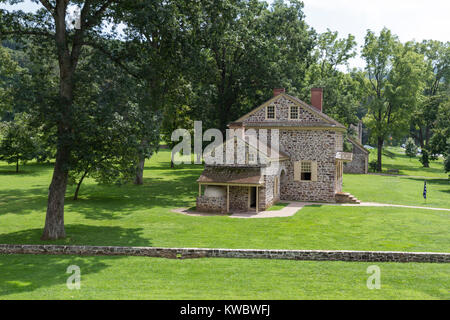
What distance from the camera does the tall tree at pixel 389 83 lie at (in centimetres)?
5941

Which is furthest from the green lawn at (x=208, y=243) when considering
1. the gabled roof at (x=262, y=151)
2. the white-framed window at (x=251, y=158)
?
the white-framed window at (x=251, y=158)

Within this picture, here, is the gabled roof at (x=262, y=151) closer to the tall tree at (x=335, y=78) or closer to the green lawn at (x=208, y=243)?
the green lawn at (x=208, y=243)

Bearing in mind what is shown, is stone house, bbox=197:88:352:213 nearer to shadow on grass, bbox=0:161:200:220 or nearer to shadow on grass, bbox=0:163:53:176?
shadow on grass, bbox=0:161:200:220

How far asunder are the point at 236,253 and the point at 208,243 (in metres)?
2.68

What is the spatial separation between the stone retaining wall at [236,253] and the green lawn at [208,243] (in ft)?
1.58

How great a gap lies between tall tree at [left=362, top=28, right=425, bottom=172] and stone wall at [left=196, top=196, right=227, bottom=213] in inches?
1629

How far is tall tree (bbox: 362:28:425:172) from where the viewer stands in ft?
195

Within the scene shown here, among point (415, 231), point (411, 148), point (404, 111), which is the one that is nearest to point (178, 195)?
point (415, 231)

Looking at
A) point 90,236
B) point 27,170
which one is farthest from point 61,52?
point 27,170

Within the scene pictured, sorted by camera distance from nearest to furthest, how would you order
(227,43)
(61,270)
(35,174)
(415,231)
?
(61,270) < (415,231) < (227,43) < (35,174)

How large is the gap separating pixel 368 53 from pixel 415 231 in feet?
157

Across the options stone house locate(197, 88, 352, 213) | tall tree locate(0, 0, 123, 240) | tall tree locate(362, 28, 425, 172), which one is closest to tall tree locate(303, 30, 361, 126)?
tall tree locate(362, 28, 425, 172)

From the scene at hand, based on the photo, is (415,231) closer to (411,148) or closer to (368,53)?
(368,53)

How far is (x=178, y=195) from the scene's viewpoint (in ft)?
112
